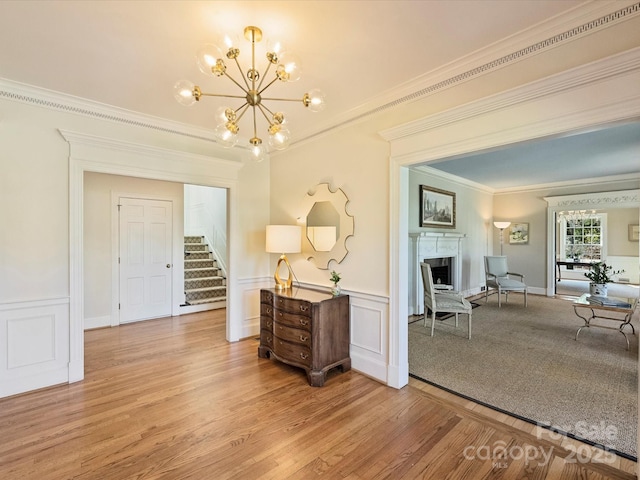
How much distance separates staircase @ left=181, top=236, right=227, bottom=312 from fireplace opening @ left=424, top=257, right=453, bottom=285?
167 inches

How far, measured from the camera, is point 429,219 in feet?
19.5

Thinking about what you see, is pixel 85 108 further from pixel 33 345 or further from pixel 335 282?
pixel 335 282

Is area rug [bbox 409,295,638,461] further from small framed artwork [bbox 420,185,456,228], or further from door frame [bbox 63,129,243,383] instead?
door frame [bbox 63,129,243,383]

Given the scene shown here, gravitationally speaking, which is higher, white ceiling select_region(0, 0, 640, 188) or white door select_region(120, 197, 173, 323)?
white ceiling select_region(0, 0, 640, 188)

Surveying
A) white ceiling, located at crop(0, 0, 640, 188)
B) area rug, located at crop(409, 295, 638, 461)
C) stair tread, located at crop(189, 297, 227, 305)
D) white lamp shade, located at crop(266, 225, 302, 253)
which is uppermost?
white ceiling, located at crop(0, 0, 640, 188)

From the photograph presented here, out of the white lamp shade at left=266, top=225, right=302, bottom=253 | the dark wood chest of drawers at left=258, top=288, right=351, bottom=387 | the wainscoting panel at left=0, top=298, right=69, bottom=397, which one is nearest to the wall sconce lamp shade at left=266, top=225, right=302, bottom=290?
the white lamp shade at left=266, top=225, right=302, bottom=253

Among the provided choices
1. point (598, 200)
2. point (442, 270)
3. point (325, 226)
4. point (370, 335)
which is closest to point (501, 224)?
point (598, 200)

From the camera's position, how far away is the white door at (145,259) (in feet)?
16.8

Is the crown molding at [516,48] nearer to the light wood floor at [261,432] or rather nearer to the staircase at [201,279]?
the light wood floor at [261,432]

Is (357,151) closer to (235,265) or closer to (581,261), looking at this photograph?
(235,265)

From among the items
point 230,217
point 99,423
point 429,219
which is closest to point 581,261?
point 429,219

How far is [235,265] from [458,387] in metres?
2.94

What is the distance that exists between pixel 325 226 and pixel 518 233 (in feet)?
21.2

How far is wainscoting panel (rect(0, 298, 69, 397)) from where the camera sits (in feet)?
8.97
